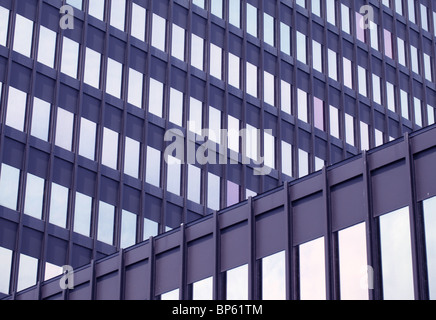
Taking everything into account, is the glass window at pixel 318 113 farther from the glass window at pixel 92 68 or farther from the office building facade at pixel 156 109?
the glass window at pixel 92 68

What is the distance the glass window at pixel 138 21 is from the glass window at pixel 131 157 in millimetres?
6416

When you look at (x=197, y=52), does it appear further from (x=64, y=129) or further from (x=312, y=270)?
(x=312, y=270)

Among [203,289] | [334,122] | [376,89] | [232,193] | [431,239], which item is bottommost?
[203,289]

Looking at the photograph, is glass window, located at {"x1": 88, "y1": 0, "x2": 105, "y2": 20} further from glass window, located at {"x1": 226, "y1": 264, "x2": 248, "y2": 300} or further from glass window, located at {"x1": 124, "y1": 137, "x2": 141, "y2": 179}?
glass window, located at {"x1": 226, "y1": 264, "x2": 248, "y2": 300}

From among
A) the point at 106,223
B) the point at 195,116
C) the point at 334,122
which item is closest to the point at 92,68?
the point at 195,116

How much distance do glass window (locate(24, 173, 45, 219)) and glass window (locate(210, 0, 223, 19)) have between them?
18.4 m

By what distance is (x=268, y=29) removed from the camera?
243 feet

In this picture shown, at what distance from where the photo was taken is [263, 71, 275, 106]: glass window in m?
71.7

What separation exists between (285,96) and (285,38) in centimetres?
428

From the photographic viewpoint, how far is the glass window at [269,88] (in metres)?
71.7

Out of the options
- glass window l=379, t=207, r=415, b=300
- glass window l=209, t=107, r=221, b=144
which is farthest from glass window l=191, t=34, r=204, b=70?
glass window l=379, t=207, r=415, b=300

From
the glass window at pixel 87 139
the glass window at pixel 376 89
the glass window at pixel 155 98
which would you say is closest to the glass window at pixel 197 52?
the glass window at pixel 155 98

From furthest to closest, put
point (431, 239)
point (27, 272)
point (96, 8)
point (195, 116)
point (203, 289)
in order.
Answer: point (195, 116) < point (96, 8) < point (27, 272) < point (203, 289) < point (431, 239)
